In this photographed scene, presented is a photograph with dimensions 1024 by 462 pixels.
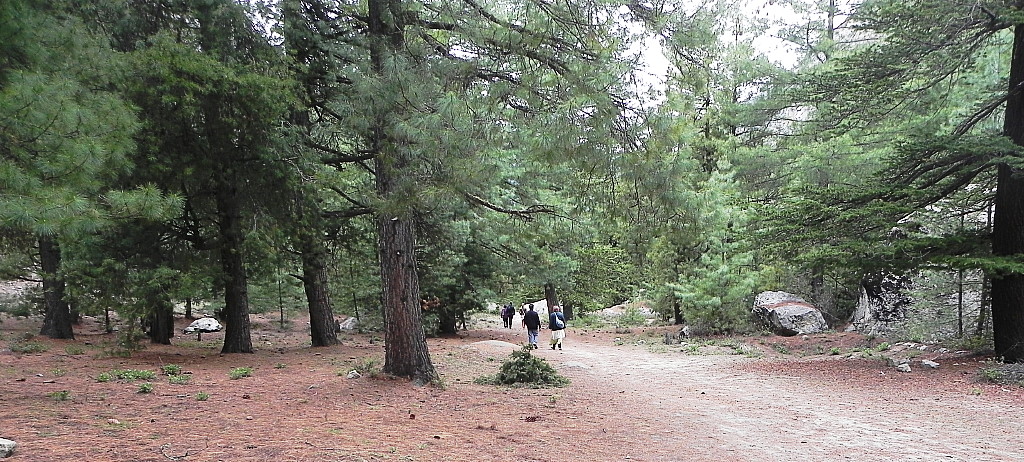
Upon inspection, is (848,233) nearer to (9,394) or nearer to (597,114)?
(597,114)

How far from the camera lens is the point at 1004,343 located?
9.55 metres

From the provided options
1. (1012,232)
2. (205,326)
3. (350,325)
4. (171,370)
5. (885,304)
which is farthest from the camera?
(350,325)

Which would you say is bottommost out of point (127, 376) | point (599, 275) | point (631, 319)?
point (631, 319)

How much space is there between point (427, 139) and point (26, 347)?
1069 cm

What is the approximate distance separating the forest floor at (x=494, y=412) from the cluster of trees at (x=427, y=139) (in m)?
1.39

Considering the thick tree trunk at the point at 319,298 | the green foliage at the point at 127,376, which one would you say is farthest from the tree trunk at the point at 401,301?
the thick tree trunk at the point at 319,298

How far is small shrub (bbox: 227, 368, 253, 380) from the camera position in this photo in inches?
345

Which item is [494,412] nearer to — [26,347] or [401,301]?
[401,301]

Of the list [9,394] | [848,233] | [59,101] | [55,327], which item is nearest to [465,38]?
[59,101]

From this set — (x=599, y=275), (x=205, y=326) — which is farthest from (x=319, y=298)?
(x=599, y=275)

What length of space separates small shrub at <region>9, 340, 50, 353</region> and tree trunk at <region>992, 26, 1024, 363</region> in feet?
56.9

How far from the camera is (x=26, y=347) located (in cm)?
1145

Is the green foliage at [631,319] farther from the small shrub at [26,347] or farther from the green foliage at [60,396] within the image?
the green foliage at [60,396]

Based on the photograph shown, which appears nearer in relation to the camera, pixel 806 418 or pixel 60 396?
pixel 60 396
